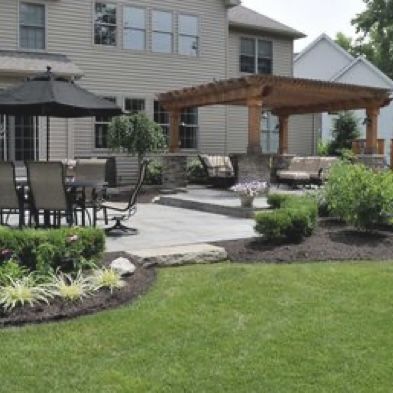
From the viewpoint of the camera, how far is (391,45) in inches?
1863

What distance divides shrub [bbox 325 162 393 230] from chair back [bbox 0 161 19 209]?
4.60 m

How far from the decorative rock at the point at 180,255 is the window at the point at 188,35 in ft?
49.6

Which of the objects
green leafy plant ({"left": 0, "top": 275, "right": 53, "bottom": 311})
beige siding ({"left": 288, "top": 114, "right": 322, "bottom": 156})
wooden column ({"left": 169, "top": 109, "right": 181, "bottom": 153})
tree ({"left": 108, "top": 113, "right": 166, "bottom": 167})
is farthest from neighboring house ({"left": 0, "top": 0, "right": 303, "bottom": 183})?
green leafy plant ({"left": 0, "top": 275, "right": 53, "bottom": 311})

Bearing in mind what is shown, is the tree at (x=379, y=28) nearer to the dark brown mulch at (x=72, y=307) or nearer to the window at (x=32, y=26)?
the window at (x=32, y=26)

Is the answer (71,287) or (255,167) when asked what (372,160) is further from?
(71,287)

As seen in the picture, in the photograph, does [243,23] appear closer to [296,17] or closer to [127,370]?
[296,17]

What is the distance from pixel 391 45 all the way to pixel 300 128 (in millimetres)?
26016

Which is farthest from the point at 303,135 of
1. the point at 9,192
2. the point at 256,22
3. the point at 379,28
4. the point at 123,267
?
the point at 379,28

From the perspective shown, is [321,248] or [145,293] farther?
[321,248]

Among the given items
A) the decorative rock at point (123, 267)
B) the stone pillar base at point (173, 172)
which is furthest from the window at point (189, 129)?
the decorative rock at point (123, 267)

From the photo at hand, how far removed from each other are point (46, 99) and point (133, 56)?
1239cm

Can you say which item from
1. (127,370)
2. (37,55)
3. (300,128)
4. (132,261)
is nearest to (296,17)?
(300,128)

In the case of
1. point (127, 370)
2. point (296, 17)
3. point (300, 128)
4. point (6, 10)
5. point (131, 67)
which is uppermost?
point (296, 17)

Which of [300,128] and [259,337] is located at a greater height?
[300,128]
